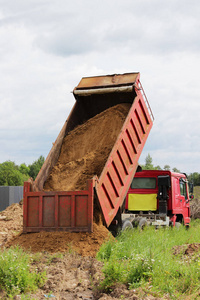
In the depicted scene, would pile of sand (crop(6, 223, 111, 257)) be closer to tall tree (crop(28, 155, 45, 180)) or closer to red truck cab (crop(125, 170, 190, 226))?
red truck cab (crop(125, 170, 190, 226))

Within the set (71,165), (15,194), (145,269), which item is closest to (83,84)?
(71,165)

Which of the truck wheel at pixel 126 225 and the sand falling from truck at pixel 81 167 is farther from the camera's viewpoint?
the truck wheel at pixel 126 225

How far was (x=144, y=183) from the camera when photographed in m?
12.6

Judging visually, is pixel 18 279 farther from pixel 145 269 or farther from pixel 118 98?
pixel 118 98

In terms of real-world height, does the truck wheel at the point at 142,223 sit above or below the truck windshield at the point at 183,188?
below

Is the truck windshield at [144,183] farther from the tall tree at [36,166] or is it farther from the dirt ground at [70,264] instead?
the tall tree at [36,166]

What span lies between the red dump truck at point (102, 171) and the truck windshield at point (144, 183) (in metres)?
2.52

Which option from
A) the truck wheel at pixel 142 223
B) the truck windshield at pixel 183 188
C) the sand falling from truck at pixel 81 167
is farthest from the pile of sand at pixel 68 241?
the truck windshield at pixel 183 188

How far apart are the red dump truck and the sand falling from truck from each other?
182mm

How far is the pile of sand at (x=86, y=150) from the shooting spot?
29.3ft

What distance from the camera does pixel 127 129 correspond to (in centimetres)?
935

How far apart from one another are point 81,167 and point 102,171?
2.83 ft

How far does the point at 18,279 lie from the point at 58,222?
2.82m

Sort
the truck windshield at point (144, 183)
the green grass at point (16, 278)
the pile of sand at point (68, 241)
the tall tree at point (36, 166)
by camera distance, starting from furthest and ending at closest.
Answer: the tall tree at point (36, 166)
the truck windshield at point (144, 183)
the pile of sand at point (68, 241)
the green grass at point (16, 278)
